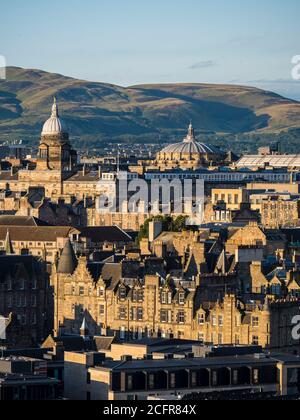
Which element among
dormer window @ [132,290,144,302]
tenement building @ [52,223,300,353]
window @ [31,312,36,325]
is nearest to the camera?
tenement building @ [52,223,300,353]

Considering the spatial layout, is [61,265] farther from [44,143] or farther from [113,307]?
[44,143]

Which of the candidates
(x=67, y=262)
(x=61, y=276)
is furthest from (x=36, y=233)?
(x=61, y=276)

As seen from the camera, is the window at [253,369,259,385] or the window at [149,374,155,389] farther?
the window at [253,369,259,385]

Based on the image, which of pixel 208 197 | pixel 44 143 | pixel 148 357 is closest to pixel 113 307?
pixel 148 357

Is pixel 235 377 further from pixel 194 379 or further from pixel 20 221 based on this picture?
pixel 20 221

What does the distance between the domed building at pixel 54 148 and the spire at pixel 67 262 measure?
338ft

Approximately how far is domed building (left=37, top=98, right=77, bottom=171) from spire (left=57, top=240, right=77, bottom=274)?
10288cm

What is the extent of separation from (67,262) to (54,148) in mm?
106095

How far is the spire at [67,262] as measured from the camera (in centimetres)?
9000

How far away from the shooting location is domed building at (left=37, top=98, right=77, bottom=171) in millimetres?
195750

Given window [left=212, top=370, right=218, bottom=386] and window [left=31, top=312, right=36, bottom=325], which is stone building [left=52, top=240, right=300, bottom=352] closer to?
window [left=31, top=312, right=36, bottom=325]

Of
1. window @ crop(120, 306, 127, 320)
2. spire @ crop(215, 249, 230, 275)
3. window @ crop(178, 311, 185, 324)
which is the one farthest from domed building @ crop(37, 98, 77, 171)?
window @ crop(178, 311, 185, 324)

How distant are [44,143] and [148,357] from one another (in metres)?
130

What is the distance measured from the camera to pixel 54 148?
197 m
